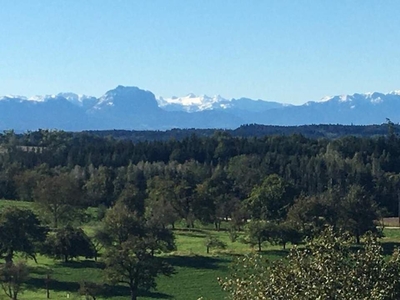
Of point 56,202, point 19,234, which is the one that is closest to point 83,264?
point 19,234

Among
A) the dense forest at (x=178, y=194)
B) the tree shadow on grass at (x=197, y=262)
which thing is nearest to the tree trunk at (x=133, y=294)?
the dense forest at (x=178, y=194)

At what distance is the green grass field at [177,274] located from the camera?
54.7m

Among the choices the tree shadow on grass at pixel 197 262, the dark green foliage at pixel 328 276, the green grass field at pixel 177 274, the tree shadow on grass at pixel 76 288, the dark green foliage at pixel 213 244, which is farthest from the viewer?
the dark green foliage at pixel 213 244

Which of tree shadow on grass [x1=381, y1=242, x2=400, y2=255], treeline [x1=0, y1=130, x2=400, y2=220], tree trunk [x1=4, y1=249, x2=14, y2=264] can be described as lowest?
tree trunk [x1=4, y1=249, x2=14, y2=264]

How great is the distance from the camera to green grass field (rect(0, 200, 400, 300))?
5466 cm

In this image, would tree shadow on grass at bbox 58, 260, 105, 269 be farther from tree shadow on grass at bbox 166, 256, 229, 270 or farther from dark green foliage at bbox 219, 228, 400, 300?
dark green foliage at bbox 219, 228, 400, 300

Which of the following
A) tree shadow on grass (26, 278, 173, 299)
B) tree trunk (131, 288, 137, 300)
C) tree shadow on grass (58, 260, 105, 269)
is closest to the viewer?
tree trunk (131, 288, 137, 300)

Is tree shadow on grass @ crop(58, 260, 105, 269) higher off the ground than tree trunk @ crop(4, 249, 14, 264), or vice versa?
tree trunk @ crop(4, 249, 14, 264)

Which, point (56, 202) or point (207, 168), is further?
point (207, 168)

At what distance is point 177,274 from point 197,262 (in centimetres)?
586

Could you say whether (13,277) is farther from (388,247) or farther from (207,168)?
(207,168)

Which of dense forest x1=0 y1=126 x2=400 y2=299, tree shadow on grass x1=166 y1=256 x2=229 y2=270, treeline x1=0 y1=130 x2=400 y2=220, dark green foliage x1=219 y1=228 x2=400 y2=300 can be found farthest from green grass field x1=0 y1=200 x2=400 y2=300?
dark green foliage x1=219 y1=228 x2=400 y2=300

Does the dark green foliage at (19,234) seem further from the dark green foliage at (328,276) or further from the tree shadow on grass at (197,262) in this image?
the dark green foliage at (328,276)

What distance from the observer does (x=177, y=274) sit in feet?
205
